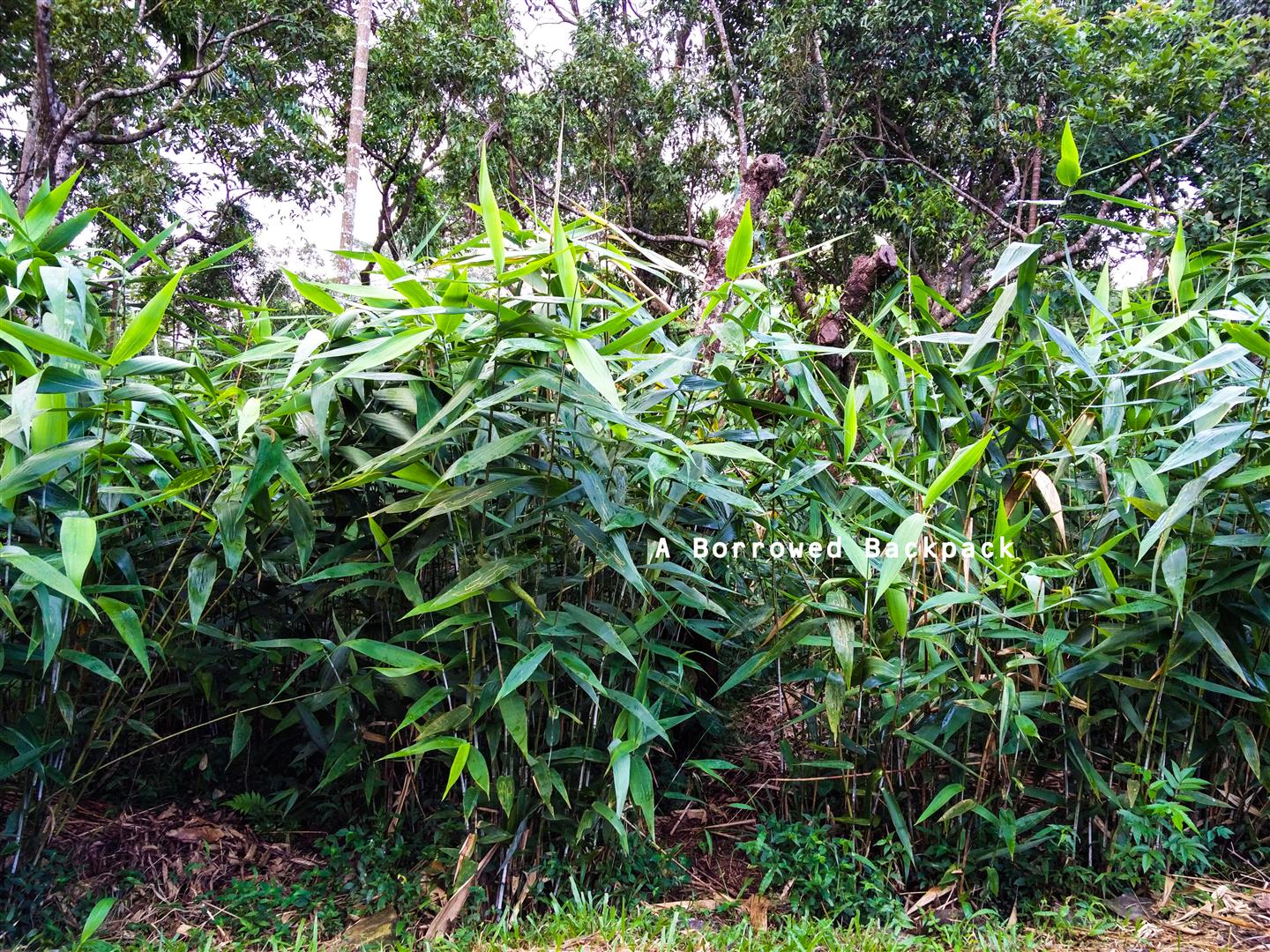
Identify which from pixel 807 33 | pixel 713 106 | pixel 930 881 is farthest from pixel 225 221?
pixel 930 881

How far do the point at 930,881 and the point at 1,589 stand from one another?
5.72 feet

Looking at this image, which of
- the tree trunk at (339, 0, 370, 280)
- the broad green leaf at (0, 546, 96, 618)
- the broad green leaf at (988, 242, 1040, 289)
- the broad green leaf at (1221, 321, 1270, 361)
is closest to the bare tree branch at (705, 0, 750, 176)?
the tree trunk at (339, 0, 370, 280)

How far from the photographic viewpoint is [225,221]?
9.13m

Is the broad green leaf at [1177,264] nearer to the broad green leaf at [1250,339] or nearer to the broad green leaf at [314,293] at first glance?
the broad green leaf at [1250,339]

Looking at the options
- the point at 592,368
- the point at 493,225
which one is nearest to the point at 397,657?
the point at 592,368

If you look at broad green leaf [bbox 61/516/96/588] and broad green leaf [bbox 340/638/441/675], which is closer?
broad green leaf [bbox 61/516/96/588]

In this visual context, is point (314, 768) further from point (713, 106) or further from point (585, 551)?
point (713, 106)

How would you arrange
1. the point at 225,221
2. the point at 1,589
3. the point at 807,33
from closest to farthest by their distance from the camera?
the point at 1,589, the point at 807,33, the point at 225,221

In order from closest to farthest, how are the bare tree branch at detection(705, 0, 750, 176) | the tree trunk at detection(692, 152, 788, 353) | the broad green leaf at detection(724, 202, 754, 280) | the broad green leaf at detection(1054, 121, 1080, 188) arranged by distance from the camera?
1. the broad green leaf at detection(724, 202, 754, 280)
2. the broad green leaf at detection(1054, 121, 1080, 188)
3. the tree trunk at detection(692, 152, 788, 353)
4. the bare tree branch at detection(705, 0, 750, 176)

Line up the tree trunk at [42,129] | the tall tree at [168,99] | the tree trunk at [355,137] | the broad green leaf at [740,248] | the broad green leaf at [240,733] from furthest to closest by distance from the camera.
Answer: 1. the tall tree at [168,99]
2. the tree trunk at [355,137]
3. the tree trunk at [42,129]
4. the broad green leaf at [240,733]
5. the broad green leaf at [740,248]

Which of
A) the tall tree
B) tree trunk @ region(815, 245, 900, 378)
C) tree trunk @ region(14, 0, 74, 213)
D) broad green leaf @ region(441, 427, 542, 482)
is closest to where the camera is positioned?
broad green leaf @ region(441, 427, 542, 482)

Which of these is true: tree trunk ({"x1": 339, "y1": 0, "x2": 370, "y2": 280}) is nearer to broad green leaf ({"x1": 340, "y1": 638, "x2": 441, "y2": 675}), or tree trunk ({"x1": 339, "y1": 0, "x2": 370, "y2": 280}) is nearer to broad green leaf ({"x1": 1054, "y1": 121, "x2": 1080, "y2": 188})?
broad green leaf ({"x1": 340, "y1": 638, "x2": 441, "y2": 675})

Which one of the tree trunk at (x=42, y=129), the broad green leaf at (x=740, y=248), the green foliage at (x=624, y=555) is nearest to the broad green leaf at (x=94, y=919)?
the green foliage at (x=624, y=555)

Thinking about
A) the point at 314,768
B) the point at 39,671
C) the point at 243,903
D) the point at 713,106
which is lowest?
the point at 243,903
